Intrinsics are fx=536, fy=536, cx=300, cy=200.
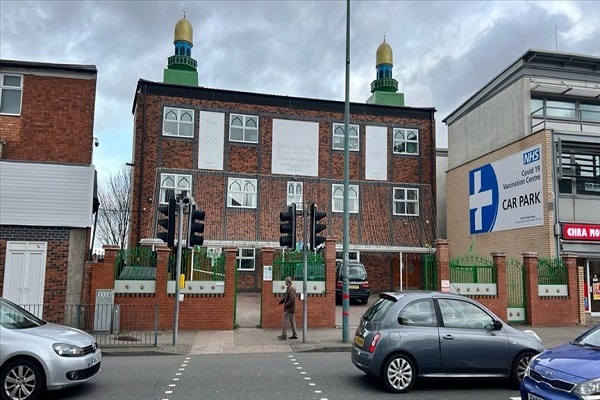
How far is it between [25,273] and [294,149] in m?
15.9

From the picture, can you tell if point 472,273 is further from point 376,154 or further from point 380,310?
point 376,154

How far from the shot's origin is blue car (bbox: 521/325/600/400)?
5664 millimetres

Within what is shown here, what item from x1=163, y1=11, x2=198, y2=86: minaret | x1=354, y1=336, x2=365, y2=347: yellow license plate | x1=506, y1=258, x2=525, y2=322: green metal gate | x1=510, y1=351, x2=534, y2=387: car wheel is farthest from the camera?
x1=163, y1=11, x2=198, y2=86: minaret

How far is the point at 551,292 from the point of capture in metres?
17.8

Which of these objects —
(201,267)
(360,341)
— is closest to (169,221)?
(201,267)

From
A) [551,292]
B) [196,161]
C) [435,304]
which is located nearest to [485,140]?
[551,292]

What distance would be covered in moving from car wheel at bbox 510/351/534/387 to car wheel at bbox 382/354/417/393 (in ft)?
5.29

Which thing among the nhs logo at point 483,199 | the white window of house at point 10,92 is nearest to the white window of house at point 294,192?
the nhs logo at point 483,199

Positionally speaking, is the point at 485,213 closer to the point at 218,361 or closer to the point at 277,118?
the point at 277,118

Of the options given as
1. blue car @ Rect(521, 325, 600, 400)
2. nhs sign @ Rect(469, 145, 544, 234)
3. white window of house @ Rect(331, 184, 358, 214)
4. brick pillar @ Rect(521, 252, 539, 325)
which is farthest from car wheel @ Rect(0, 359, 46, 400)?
white window of house @ Rect(331, 184, 358, 214)

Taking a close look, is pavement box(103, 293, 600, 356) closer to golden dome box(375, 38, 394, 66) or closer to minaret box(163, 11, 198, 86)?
minaret box(163, 11, 198, 86)

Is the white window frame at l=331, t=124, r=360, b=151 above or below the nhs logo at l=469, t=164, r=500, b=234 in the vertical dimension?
above

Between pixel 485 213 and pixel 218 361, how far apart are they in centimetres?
1783

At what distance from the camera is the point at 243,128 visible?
27.7m
